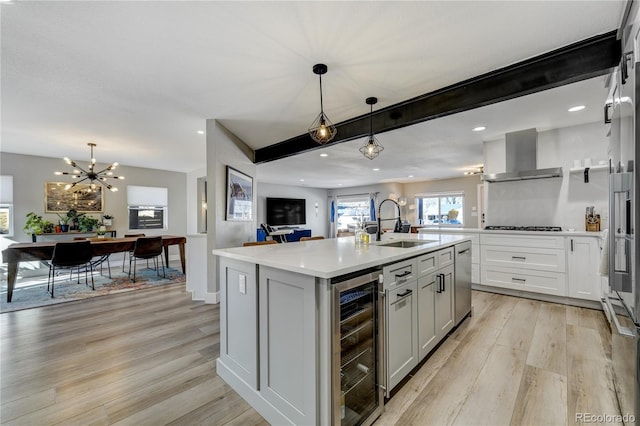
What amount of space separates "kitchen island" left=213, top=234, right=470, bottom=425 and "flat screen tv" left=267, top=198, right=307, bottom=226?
7.73 metres

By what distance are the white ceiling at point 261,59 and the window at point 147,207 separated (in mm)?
2734

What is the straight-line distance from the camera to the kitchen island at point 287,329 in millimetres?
1276

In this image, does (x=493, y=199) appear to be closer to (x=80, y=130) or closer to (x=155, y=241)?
(x=155, y=241)

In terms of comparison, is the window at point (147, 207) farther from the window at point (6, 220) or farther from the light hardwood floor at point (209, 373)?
the light hardwood floor at point (209, 373)

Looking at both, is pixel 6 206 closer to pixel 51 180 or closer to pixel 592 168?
pixel 51 180

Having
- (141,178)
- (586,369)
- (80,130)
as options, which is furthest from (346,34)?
(141,178)

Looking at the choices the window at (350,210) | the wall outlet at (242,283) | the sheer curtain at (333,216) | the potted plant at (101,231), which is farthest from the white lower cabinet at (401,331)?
the sheer curtain at (333,216)

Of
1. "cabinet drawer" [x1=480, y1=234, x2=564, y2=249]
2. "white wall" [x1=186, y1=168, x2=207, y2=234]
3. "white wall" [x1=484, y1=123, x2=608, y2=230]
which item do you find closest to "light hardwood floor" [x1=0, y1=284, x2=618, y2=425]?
"cabinet drawer" [x1=480, y1=234, x2=564, y2=249]

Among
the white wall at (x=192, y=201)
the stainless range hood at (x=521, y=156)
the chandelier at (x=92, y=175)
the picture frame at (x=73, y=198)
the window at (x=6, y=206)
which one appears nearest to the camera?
the stainless range hood at (x=521, y=156)

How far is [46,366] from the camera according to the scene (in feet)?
6.78

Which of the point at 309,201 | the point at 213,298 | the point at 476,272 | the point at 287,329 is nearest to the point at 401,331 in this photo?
the point at 287,329

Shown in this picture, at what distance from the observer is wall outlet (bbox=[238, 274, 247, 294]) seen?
5.55ft

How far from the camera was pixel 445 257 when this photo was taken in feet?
7.78

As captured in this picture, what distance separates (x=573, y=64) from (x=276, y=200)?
8.51 m
